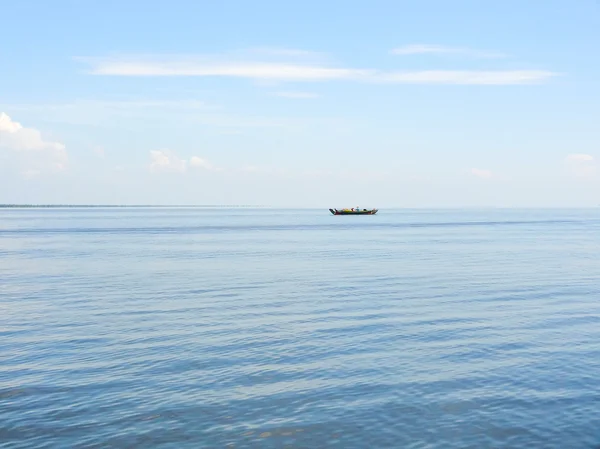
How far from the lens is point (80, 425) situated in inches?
700

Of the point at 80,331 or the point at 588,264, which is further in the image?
the point at 588,264

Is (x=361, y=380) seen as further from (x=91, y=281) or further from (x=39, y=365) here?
(x=91, y=281)

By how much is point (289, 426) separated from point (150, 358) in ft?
31.7

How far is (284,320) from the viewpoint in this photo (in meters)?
34.1

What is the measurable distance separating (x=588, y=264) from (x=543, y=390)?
51195 mm

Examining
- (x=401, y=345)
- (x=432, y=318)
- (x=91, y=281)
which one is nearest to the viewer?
(x=401, y=345)

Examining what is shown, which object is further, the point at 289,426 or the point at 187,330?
the point at 187,330

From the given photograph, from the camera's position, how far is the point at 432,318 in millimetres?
34094

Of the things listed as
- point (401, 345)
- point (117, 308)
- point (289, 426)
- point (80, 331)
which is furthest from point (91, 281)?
point (289, 426)

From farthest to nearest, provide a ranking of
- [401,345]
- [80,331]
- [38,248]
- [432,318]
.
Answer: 1. [38,248]
2. [432,318]
3. [80,331]
4. [401,345]

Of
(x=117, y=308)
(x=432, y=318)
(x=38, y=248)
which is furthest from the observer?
(x=38, y=248)

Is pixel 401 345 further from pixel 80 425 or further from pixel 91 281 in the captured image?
pixel 91 281

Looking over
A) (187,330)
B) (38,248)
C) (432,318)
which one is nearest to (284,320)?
(187,330)

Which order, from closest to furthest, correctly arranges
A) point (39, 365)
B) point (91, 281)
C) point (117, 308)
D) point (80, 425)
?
point (80, 425)
point (39, 365)
point (117, 308)
point (91, 281)
